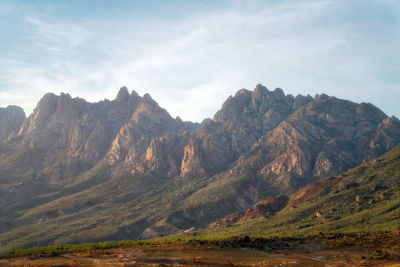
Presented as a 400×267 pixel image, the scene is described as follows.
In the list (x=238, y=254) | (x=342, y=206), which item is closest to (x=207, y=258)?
(x=238, y=254)

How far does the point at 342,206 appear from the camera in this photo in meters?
159

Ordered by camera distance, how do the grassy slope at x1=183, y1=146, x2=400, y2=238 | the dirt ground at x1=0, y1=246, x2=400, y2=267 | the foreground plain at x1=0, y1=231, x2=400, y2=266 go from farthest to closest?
the grassy slope at x1=183, y1=146, x2=400, y2=238 → the foreground plain at x1=0, y1=231, x2=400, y2=266 → the dirt ground at x1=0, y1=246, x2=400, y2=267

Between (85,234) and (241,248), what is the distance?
154 meters

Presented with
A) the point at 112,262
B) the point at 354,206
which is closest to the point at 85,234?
the point at 354,206

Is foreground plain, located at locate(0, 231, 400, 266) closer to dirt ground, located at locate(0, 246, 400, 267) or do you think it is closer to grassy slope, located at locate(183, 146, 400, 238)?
dirt ground, located at locate(0, 246, 400, 267)

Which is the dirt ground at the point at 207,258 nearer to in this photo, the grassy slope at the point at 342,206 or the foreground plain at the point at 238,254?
the foreground plain at the point at 238,254

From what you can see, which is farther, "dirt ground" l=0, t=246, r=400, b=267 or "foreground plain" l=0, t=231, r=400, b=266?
"foreground plain" l=0, t=231, r=400, b=266

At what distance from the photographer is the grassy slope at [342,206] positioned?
13179 cm

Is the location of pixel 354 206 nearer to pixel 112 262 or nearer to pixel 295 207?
pixel 295 207

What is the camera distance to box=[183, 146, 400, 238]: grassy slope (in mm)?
131788

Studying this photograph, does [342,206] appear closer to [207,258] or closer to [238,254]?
[238,254]

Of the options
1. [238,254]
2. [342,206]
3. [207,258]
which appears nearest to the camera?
[207,258]

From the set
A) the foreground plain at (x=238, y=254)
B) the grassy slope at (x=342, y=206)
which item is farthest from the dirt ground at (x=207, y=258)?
the grassy slope at (x=342, y=206)

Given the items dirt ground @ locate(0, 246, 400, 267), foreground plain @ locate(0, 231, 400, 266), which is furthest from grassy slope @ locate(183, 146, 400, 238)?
dirt ground @ locate(0, 246, 400, 267)
